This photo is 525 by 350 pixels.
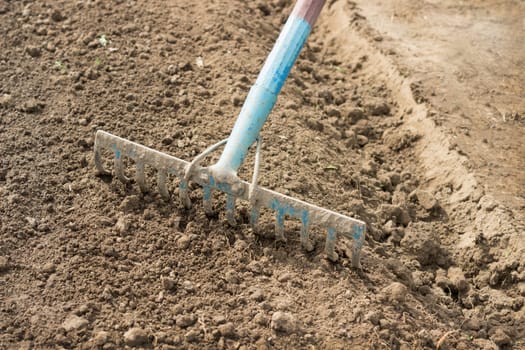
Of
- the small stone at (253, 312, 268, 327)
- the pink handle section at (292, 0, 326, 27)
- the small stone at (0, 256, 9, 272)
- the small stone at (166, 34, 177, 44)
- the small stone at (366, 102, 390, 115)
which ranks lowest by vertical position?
the small stone at (0, 256, 9, 272)

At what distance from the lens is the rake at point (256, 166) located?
3.22 meters

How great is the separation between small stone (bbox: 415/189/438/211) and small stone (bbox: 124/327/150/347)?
74.7 inches

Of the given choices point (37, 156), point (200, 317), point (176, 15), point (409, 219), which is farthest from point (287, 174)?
point (176, 15)

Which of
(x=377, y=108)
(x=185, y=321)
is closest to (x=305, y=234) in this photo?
(x=185, y=321)

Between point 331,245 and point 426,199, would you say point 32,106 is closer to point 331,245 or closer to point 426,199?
point 331,245

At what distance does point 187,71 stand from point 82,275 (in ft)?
5.79

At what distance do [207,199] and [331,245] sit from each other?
0.65 metres

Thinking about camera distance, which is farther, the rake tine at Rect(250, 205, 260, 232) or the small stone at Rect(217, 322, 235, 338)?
the rake tine at Rect(250, 205, 260, 232)

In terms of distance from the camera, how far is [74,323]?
2.96 meters

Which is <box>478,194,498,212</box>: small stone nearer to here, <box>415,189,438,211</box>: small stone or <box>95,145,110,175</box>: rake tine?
<box>415,189,438,211</box>: small stone

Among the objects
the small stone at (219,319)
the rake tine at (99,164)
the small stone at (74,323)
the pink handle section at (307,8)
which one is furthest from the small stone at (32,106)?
the small stone at (219,319)

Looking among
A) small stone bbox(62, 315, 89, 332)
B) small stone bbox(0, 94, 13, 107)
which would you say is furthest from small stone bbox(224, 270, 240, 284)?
small stone bbox(0, 94, 13, 107)

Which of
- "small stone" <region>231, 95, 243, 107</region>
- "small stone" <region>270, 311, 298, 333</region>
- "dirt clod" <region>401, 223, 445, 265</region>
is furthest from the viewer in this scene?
"small stone" <region>231, 95, 243, 107</region>

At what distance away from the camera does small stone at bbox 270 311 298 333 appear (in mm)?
3014
